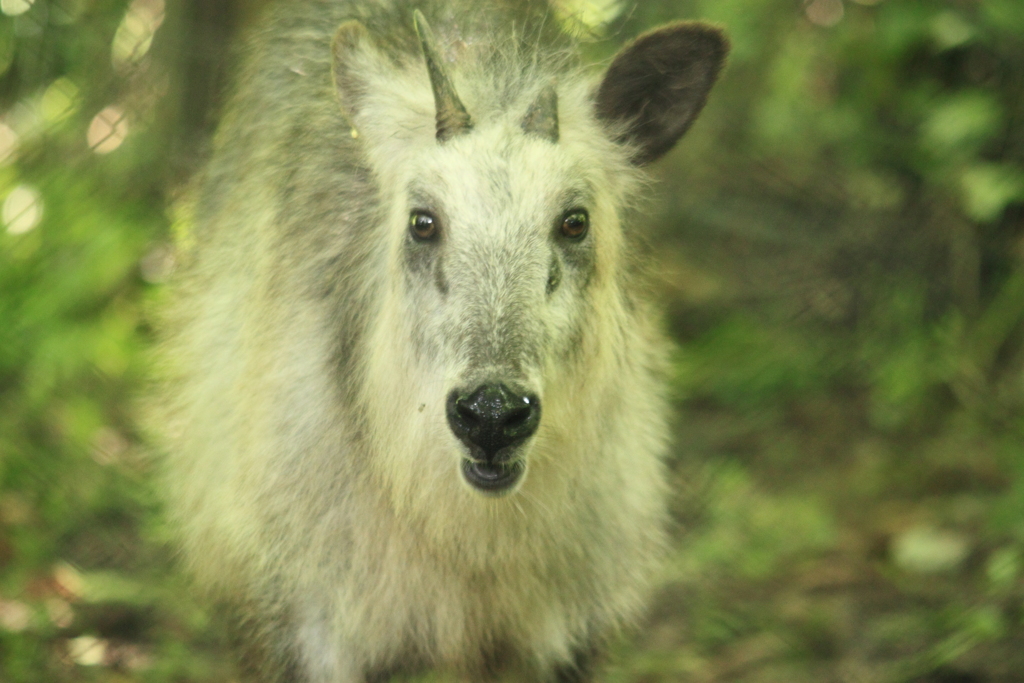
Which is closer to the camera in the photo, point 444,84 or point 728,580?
point 444,84

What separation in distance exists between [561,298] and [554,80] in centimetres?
76

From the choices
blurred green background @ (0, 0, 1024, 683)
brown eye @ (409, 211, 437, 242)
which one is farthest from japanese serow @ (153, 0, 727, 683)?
blurred green background @ (0, 0, 1024, 683)

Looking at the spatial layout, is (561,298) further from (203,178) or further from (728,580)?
(728,580)

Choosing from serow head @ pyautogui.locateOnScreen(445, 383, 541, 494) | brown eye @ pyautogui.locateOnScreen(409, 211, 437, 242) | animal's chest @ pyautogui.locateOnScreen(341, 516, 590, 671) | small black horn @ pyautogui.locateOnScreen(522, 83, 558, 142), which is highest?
small black horn @ pyautogui.locateOnScreen(522, 83, 558, 142)

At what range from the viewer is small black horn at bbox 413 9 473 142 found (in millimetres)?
2896

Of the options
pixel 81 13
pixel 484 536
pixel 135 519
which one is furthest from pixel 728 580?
pixel 81 13

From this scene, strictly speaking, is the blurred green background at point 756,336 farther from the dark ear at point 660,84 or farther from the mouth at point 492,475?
the mouth at point 492,475

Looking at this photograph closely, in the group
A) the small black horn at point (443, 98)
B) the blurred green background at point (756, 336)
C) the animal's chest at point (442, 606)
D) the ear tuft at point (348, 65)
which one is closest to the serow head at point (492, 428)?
the animal's chest at point (442, 606)

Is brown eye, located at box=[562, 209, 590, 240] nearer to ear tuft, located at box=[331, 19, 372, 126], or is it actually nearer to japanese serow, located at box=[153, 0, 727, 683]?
japanese serow, located at box=[153, 0, 727, 683]

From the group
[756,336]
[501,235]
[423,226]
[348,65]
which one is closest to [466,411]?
[501,235]

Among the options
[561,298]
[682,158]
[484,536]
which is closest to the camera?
[561,298]

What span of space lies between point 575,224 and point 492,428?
75cm

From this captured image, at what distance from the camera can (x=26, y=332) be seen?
5.42 meters

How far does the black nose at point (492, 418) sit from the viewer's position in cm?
250
